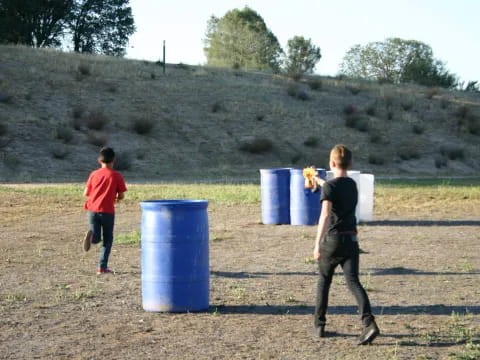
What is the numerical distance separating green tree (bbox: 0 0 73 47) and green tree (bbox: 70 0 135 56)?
47.5 inches

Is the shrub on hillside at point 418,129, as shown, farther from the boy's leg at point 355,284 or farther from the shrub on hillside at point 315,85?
the boy's leg at point 355,284

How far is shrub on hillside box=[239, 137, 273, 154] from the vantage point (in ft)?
139

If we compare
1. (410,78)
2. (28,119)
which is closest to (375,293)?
(28,119)

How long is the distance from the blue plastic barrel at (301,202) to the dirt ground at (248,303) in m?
1.25

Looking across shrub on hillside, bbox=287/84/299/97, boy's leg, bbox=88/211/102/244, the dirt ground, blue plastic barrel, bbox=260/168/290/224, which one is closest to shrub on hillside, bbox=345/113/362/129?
shrub on hillside, bbox=287/84/299/97

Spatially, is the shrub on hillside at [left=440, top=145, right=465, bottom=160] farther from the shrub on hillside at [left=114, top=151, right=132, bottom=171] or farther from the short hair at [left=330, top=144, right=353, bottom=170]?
the short hair at [left=330, top=144, right=353, bottom=170]

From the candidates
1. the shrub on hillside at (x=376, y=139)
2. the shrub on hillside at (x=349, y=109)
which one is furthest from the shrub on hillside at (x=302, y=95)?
the shrub on hillside at (x=376, y=139)

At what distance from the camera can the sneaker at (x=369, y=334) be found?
7352mm

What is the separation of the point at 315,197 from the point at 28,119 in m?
25.0

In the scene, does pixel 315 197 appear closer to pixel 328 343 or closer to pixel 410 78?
pixel 328 343

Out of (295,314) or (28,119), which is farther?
(28,119)

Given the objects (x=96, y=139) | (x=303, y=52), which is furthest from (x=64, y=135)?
(x=303, y=52)

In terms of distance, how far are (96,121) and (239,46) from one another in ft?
153

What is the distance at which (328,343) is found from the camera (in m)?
7.53
